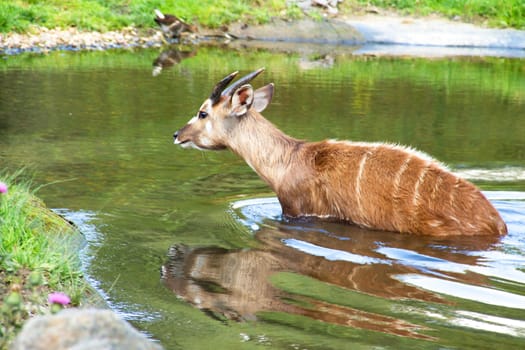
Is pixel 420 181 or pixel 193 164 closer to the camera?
pixel 420 181

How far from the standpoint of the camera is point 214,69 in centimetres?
2167

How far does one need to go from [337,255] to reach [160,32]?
21311 mm

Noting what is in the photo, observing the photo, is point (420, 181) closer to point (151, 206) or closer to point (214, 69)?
point (151, 206)

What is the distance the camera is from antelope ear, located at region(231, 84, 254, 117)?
9.37 meters

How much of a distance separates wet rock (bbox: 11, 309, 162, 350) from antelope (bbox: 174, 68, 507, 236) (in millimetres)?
5068

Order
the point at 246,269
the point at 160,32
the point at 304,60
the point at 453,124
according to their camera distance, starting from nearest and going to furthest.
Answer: the point at 246,269
the point at 453,124
the point at 304,60
the point at 160,32

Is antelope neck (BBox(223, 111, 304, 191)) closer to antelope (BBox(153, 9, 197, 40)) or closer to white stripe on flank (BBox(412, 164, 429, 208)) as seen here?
white stripe on flank (BBox(412, 164, 429, 208))

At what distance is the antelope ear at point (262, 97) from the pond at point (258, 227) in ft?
3.17

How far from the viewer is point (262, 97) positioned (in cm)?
977

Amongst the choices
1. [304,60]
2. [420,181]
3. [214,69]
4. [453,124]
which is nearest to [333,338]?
[420,181]

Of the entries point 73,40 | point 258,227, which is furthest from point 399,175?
point 73,40

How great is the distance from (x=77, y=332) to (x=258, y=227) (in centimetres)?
529

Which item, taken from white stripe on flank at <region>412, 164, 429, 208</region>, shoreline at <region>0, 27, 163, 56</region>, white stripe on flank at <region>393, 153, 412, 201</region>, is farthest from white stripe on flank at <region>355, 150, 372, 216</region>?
shoreline at <region>0, 27, 163, 56</region>

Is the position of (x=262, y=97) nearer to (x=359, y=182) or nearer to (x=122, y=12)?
(x=359, y=182)
